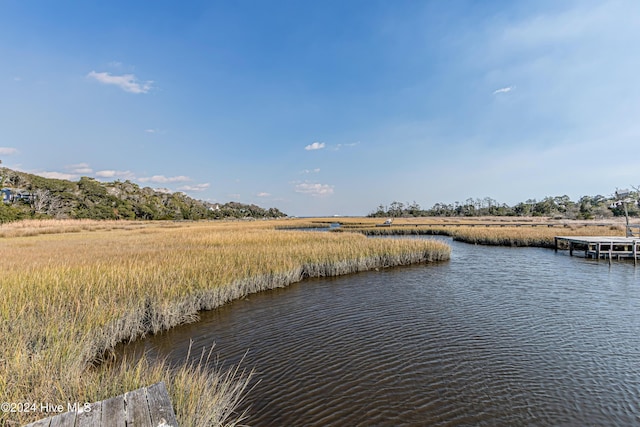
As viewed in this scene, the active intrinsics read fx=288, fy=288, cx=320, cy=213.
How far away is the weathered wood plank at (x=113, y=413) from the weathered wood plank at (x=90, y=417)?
0.03m

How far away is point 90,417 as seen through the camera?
224 centimetres

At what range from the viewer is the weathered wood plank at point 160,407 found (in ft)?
7.25

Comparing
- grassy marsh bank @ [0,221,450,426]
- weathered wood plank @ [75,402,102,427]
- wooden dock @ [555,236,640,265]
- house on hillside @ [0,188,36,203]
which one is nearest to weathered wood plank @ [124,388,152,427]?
weathered wood plank @ [75,402,102,427]

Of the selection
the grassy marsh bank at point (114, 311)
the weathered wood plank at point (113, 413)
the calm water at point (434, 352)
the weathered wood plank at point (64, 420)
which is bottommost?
the calm water at point (434, 352)

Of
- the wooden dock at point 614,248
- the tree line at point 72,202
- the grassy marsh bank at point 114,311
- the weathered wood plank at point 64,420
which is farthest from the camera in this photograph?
the tree line at point 72,202

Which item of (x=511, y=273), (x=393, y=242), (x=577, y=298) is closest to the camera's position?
(x=577, y=298)

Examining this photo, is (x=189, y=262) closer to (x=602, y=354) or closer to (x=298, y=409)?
(x=298, y=409)

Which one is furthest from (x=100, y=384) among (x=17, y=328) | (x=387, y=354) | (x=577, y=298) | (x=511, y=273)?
(x=511, y=273)

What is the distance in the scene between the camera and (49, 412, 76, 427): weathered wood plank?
2113 mm

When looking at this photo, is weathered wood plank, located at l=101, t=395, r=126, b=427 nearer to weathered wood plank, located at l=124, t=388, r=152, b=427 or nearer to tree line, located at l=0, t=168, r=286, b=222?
weathered wood plank, located at l=124, t=388, r=152, b=427

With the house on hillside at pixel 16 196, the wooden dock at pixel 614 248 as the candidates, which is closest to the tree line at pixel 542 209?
the wooden dock at pixel 614 248

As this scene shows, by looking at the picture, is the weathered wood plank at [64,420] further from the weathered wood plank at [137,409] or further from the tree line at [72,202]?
the tree line at [72,202]

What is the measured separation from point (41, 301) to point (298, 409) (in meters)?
6.16

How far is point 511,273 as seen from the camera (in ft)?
48.2
